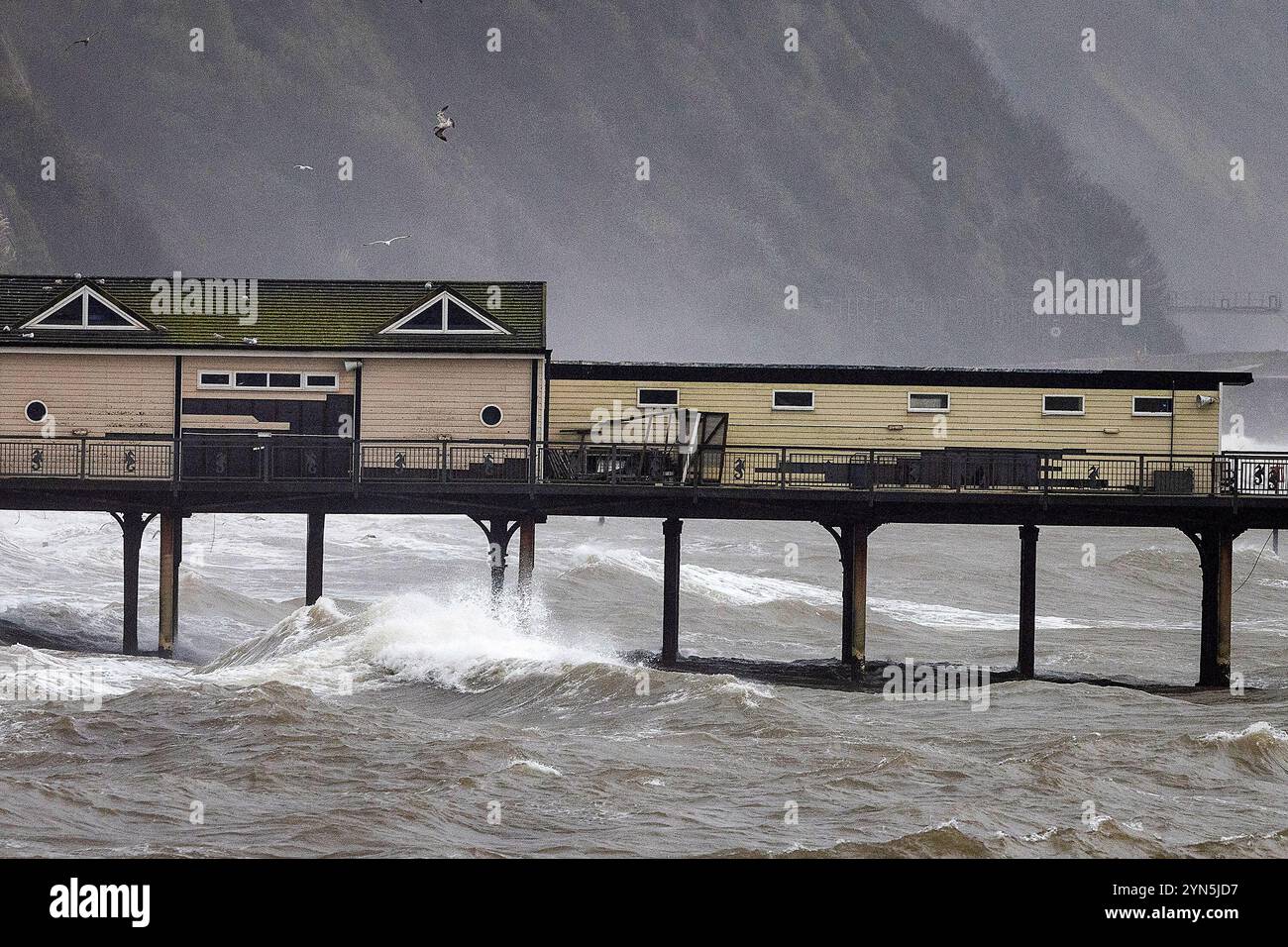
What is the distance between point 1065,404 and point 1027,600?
Answer: 15.0ft

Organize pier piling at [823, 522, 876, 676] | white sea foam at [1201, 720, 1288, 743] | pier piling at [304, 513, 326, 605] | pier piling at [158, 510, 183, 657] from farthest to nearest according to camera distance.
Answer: pier piling at [304, 513, 326, 605] → pier piling at [158, 510, 183, 657] → pier piling at [823, 522, 876, 676] → white sea foam at [1201, 720, 1288, 743]

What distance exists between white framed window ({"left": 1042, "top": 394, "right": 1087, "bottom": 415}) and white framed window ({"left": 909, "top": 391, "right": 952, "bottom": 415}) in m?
2.14

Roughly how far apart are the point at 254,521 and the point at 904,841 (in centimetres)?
6840

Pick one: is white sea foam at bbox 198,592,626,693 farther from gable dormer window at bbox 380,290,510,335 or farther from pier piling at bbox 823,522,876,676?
gable dormer window at bbox 380,290,510,335

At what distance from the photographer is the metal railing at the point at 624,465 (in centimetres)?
3098

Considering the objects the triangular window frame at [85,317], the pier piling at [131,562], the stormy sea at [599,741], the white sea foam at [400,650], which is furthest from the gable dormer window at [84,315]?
the white sea foam at [400,650]

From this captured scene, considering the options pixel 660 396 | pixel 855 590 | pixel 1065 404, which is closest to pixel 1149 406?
pixel 1065 404

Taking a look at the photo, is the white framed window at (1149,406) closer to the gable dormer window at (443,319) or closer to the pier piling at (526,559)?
the pier piling at (526,559)

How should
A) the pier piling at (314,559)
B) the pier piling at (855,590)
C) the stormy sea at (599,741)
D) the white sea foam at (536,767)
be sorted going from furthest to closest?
1. the pier piling at (314,559)
2. the pier piling at (855,590)
3. the white sea foam at (536,767)
4. the stormy sea at (599,741)

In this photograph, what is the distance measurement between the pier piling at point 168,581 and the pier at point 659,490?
0.04 meters

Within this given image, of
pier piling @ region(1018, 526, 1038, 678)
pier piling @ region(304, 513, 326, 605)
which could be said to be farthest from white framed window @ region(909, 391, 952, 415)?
pier piling @ region(304, 513, 326, 605)

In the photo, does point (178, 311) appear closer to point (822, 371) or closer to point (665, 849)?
point (822, 371)

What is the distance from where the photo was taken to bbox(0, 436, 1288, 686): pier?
3034cm

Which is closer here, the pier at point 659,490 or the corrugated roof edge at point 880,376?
the pier at point 659,490
